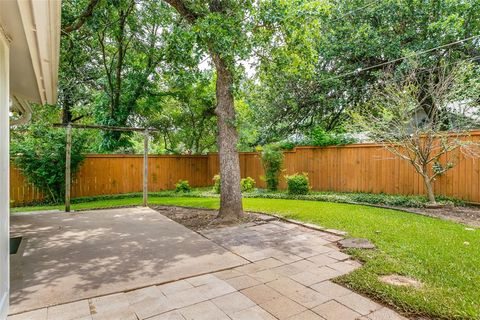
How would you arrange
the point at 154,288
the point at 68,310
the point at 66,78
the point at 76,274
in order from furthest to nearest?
the point at 66,78
the point at 76,274
the point at 154,288
the point at 68,310

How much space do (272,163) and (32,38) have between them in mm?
8278

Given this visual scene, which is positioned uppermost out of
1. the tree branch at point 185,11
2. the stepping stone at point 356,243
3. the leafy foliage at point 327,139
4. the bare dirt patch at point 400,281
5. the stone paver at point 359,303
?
the tree branch at point 185,11

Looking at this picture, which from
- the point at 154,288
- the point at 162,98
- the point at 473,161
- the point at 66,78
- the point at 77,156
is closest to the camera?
the point at 154,288

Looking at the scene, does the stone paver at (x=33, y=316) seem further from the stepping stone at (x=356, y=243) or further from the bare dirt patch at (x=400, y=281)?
the stepping stone at (x=356, y=243)

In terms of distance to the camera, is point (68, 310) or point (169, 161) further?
point (169, 161)

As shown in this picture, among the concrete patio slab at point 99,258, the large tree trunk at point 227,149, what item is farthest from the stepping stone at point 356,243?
the large tree trunk at point 227,149

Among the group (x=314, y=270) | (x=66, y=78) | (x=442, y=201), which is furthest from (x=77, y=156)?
(x=442, y=201)

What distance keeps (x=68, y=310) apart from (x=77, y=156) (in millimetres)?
7979

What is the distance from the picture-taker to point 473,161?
6445 mm

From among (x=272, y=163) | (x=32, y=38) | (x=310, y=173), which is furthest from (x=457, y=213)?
(x=32, y=38)

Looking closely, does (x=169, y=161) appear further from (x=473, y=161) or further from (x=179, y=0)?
(x=473, y=161)

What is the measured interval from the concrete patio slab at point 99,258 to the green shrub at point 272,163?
17.2 feet

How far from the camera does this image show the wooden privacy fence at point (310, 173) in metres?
6.79

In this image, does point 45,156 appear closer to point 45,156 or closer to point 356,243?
point 45,156
